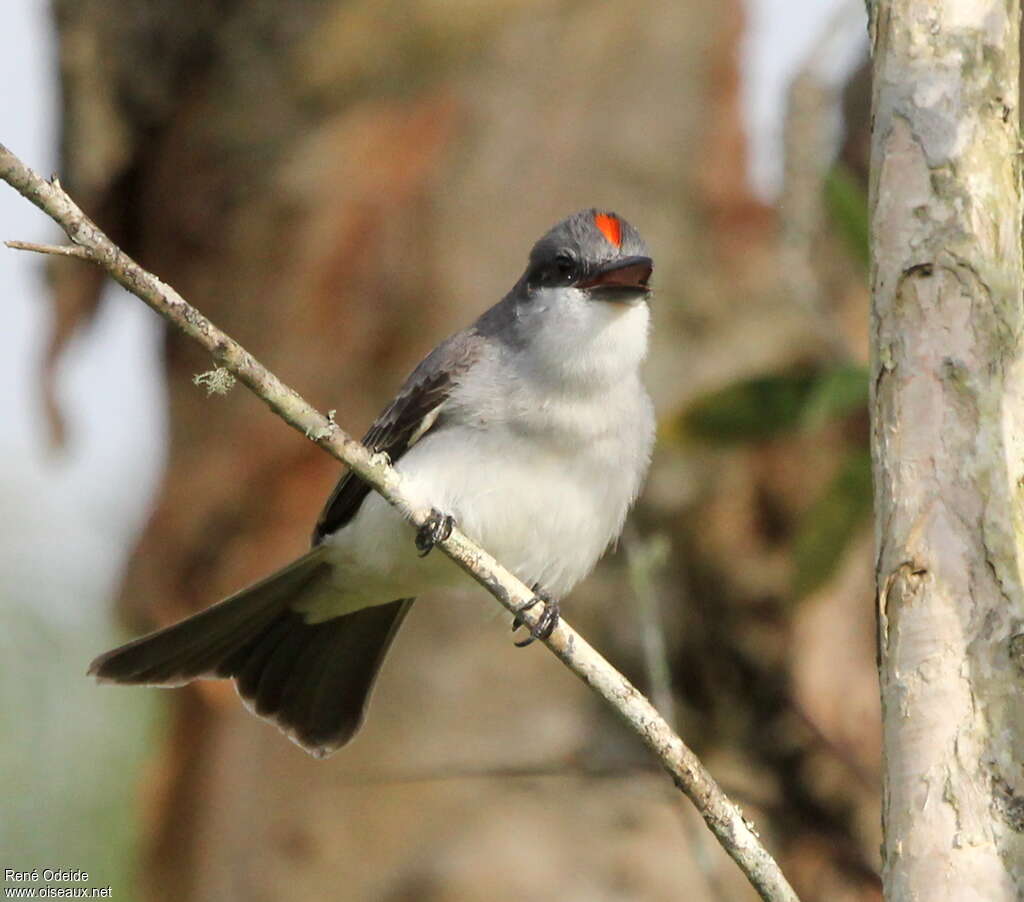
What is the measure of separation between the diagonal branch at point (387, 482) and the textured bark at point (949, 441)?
0.96 ft

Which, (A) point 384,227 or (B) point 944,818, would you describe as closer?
(B) point 944,818

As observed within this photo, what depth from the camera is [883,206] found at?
2969mm

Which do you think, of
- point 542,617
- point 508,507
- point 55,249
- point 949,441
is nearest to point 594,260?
point 508,507

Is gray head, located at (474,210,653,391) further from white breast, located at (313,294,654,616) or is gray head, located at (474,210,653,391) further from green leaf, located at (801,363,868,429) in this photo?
green leaf, located at (801,363,868,429)

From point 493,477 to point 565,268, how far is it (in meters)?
0.71

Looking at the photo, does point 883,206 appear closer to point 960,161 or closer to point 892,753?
point 960,161

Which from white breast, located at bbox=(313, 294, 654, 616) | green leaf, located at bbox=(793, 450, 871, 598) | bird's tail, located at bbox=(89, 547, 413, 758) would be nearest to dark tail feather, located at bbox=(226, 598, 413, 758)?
bird's tail, located at bbox=(89, 547, 413, 758)

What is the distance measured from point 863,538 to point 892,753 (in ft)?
14.3

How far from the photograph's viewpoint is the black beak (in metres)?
4.28

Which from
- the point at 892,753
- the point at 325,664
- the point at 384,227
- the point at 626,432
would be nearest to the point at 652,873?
the point at 325,664

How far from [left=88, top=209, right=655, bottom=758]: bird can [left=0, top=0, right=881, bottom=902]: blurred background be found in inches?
82.7

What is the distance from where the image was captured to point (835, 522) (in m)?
5.59

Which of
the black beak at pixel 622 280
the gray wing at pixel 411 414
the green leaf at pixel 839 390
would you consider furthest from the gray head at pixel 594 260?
the green leaf at pixel 839 390

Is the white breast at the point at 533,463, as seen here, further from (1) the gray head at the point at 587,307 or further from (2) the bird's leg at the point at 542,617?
(2) the bird's leg at the point at 542,617
